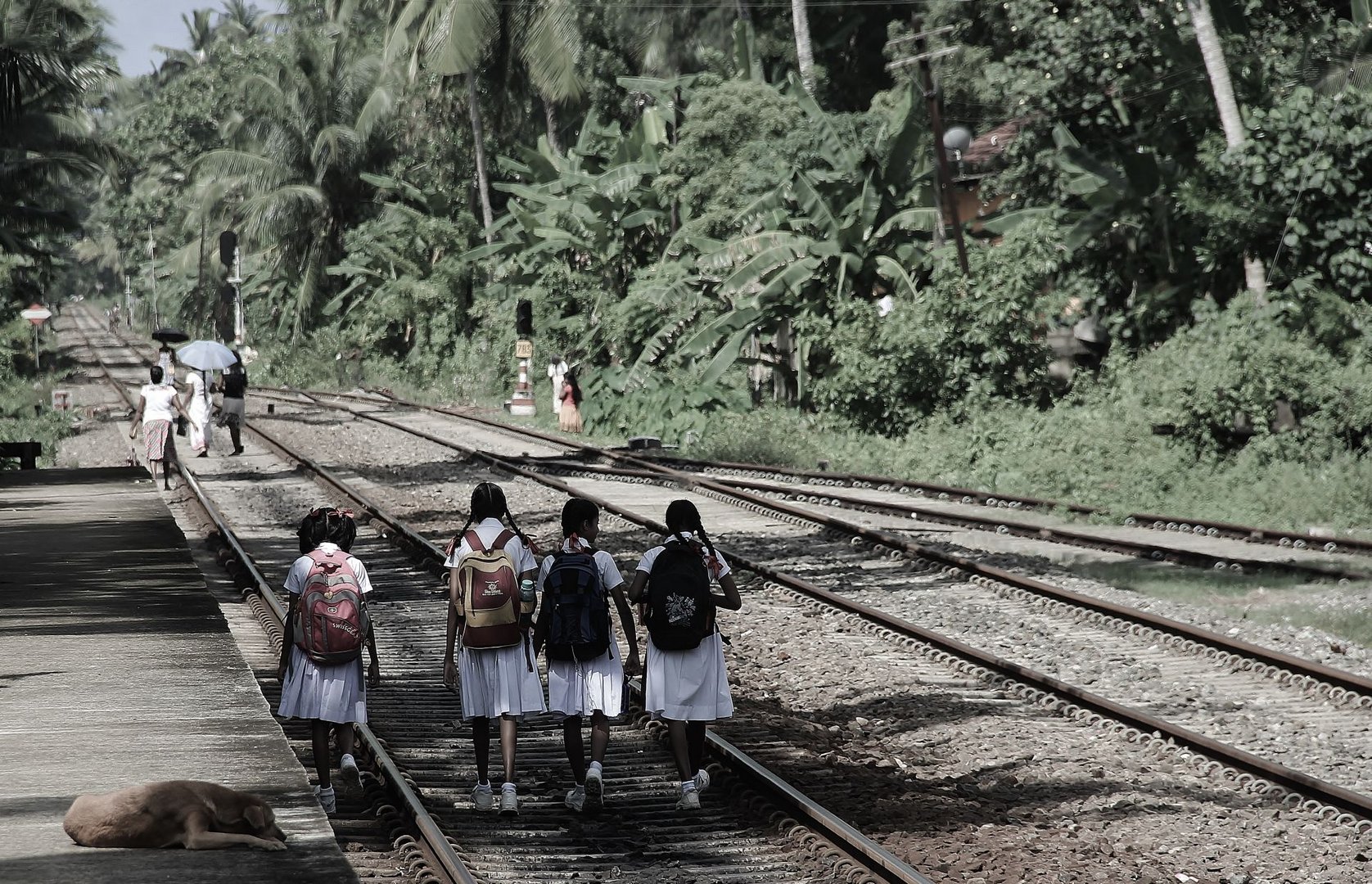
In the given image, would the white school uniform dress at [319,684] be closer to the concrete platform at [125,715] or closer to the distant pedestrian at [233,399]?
the concrete platform at [125,715]

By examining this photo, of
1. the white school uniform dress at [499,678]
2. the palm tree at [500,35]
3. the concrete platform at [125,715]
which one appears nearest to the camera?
the concrete platform at [125,715]

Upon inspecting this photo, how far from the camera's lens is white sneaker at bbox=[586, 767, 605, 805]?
7.69m

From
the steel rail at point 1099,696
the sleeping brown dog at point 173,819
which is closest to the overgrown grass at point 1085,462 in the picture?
the steel rail at point 1099,696

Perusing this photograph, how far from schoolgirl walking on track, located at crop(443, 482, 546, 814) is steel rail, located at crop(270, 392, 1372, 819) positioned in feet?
12.6

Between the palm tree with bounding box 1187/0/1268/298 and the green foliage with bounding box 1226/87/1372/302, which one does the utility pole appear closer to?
the palm tree with bounding box 1187/0/1268/298

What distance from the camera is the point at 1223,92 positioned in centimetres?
2462

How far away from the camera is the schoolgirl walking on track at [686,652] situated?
7660mm

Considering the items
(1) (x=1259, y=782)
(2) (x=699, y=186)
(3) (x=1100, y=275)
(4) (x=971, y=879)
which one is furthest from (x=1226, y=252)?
(4) (x=971, y=879)

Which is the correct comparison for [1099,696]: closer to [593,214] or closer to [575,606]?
[575,606]

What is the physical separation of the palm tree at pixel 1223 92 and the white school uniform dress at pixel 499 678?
769 inches

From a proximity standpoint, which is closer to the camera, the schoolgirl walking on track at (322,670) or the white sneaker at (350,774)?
the schoolgirl walking on track at (322,670)

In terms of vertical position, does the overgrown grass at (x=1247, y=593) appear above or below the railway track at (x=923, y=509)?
below

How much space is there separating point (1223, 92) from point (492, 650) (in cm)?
2042

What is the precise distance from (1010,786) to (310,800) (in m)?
3.94
